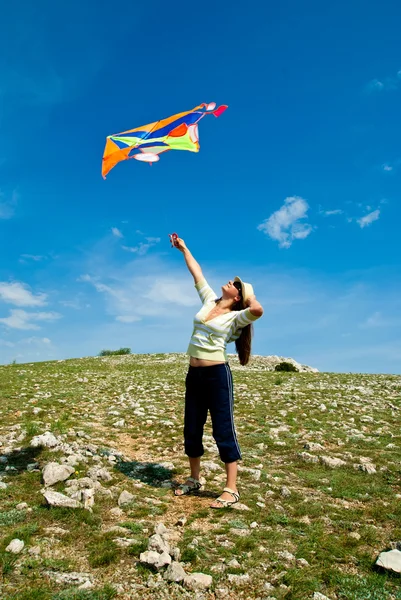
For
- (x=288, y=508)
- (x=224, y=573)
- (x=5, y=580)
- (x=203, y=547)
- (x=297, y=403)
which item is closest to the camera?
(x=5, y=580)

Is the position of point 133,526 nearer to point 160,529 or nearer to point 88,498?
point 160,529

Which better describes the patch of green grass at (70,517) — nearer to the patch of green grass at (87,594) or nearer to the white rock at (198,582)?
the patch of green grass at (87,594)

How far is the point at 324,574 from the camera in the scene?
470 cm

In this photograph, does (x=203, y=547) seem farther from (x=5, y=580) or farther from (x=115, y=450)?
(x=115, y=450)

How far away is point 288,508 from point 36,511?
12.1 ft

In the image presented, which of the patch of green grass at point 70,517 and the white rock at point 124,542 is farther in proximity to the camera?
the patch of green grass at point 70,517

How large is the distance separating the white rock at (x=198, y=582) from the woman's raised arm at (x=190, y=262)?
4892mm

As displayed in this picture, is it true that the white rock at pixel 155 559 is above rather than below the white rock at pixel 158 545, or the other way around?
below

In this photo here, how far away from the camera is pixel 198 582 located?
434 centimetres

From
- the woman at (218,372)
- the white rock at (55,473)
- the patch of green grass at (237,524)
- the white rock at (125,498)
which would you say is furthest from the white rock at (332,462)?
the white rock at (55,473)

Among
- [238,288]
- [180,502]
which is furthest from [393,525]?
[238,288]

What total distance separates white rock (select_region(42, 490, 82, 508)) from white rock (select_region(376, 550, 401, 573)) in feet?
12.7

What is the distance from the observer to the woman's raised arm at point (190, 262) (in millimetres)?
8148

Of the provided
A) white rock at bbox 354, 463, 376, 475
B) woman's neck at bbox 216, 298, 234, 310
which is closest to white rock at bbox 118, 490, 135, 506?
woman's neck at bbox 216, 298, 234, 310
